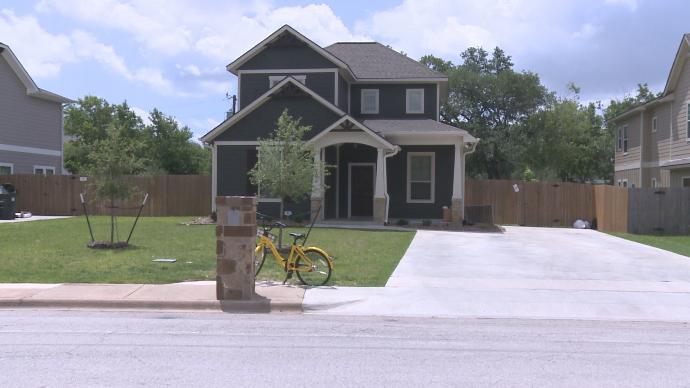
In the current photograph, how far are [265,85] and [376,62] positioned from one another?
5.68 metres

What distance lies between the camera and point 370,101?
2858 cm

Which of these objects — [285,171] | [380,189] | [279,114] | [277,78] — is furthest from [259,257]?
[277,78]

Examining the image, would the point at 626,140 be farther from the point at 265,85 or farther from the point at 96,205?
the point at 96,205

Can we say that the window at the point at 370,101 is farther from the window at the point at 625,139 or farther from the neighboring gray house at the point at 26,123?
the neighboring gray house at the point at 26,123

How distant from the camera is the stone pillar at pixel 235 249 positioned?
10250mm

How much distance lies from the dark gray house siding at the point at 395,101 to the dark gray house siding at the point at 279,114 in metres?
3.96

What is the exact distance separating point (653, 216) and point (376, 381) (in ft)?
70.6

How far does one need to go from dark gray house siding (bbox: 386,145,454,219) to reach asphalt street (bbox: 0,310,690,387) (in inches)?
663

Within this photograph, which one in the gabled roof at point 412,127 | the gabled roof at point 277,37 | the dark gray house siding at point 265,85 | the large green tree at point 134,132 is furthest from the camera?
the large green tree at point 134,132

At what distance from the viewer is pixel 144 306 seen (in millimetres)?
9938

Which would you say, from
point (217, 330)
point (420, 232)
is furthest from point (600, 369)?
point (420, 232)

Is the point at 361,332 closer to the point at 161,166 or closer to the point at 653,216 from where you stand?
the point at 653,216

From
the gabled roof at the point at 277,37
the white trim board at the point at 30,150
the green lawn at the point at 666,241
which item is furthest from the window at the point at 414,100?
the white trim board at the point at 30,150

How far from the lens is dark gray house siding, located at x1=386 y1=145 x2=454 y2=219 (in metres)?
26.1
